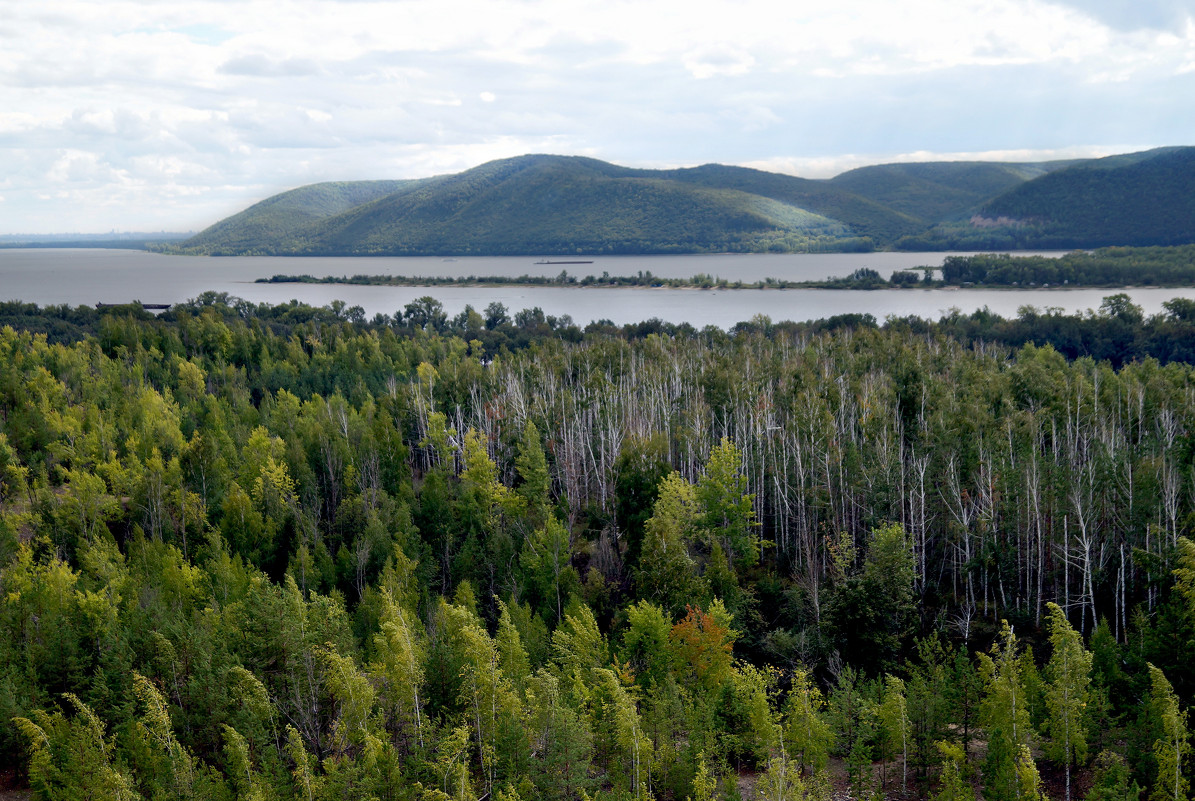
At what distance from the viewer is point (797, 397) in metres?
67.2

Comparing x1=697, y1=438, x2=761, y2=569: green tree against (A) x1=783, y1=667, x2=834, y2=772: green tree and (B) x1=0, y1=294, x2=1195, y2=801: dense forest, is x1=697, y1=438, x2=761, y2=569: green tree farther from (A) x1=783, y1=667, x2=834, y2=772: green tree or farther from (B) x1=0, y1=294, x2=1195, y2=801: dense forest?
(A) x1=783, y1=667, x2=834, y2=772: green tree

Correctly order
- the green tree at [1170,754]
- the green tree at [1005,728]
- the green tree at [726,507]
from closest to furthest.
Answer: the green tree at [1170,754]
the green tree at [1005,728]
the green tree at [726,507]

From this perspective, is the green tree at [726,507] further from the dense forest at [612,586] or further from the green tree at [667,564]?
the green tree at [667,564]

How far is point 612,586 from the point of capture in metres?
48.6

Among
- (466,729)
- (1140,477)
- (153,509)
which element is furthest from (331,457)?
(1140,477)

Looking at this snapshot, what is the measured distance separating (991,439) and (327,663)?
4289cm

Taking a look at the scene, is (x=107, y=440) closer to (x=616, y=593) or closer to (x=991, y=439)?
(x=616, y=593)

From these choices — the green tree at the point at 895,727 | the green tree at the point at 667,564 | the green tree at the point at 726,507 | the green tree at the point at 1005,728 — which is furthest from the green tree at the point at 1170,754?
the green tree at the point at 726,507

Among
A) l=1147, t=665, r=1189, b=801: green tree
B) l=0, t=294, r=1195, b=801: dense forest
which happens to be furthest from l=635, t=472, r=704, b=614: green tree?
l=1147, t=665, r=1189, b=801: green tree

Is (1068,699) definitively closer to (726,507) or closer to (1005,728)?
(1005,728)

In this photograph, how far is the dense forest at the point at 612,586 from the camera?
91.5 feet

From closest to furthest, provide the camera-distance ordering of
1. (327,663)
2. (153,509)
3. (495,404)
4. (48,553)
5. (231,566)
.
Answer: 1. (327,663)
2. (231,566)
3. (48,553)
4. (153,509)
5. (495,404)

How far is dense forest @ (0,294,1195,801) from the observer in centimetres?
2789

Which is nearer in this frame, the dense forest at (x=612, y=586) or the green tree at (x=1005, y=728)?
the green tree at (x=1005, y=728)
